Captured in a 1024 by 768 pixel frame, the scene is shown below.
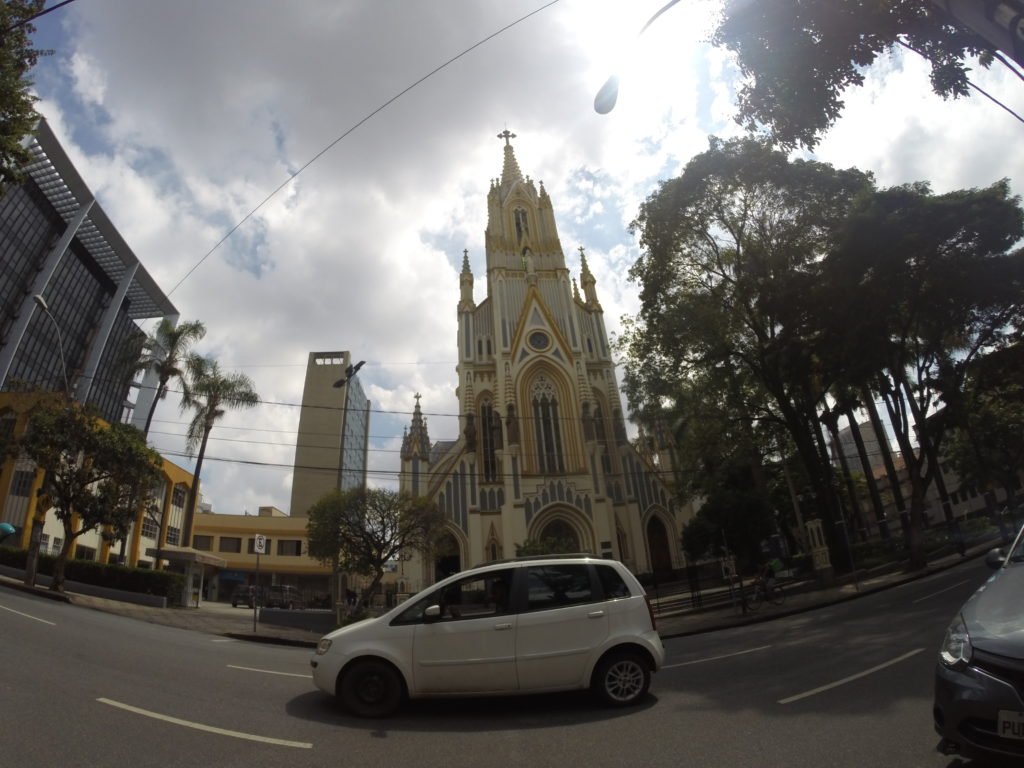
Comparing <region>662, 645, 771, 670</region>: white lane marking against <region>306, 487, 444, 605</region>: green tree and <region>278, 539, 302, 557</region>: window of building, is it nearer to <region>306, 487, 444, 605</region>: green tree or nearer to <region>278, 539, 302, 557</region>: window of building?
<region>306, 487, 444, 605</region>: green tree

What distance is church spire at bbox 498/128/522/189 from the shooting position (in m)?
54.9

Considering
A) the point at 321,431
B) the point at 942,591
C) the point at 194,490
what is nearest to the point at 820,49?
the point at 942,591

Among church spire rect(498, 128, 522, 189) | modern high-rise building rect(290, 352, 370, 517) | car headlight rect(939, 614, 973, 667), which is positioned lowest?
car headlight rect(939, 614, 973, 667)

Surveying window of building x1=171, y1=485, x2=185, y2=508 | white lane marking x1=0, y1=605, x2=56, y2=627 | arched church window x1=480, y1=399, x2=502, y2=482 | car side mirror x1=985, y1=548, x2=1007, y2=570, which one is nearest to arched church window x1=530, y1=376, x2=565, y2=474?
arched church window x1=480, y1=399, x2=502, y2=482

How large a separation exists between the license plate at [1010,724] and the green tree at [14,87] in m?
12.5

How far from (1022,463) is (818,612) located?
36671 millimetres

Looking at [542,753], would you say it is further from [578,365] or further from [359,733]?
[578,365]

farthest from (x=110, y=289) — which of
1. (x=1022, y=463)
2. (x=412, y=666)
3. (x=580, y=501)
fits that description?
(x=1022, y=463)

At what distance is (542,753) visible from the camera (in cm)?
430

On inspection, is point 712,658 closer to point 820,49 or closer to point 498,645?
point 498,645

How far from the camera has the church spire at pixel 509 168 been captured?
54.9 meters

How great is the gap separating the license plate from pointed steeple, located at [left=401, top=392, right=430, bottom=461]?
124 feet

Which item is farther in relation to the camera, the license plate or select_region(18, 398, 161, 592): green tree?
select_region(18, 398, 161, 592): green tree

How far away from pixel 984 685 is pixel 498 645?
3853 millimetres
